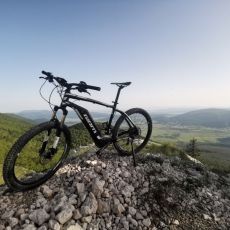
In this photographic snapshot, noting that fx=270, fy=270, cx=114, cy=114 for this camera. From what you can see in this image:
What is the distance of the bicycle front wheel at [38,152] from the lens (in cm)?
665

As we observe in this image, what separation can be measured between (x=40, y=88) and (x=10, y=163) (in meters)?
2.16

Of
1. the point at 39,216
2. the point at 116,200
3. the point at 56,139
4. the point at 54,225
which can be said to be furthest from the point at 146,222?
the point at 56,139

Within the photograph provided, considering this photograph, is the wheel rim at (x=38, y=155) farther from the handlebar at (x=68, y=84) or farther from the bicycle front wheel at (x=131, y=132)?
the bicycle front wheel at (x=131, y=132)

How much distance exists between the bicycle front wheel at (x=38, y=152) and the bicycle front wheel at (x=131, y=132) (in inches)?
84.5

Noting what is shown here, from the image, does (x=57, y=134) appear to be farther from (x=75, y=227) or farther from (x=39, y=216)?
(x=75, y=227)

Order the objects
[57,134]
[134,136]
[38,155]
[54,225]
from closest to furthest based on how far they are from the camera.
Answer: [54,225]
[38,155]
[57,134]
[134,136]

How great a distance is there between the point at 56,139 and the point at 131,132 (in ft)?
10.9

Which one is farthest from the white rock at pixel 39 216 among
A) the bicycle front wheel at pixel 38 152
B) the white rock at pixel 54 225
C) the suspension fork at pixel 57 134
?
the suspension fork at pixel 57 134

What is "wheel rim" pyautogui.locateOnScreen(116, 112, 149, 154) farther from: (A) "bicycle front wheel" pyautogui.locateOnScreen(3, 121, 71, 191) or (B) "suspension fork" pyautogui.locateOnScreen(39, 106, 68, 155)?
(B) "suspension fork" pyautogui.locateOnScreen(39, 106, 68, 155)

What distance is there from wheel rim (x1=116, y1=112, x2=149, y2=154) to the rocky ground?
23.3 inches

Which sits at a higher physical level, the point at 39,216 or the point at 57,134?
the point at 57,134

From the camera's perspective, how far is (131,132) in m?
10.2

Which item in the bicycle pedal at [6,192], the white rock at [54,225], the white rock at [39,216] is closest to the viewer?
the white rock at [54,225]

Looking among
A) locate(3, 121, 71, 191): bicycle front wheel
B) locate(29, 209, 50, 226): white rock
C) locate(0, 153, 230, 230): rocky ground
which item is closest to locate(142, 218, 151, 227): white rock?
locate(0, 153, 230, 230): rocky ground
